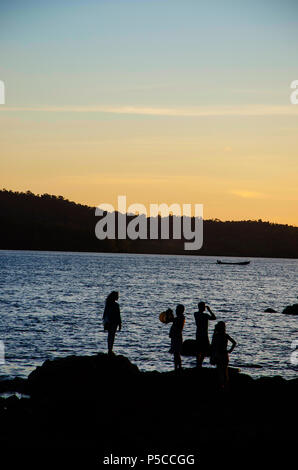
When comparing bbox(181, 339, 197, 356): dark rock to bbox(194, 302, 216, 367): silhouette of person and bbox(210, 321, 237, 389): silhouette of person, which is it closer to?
bbox(194, 302, 216, 367): silhouette of person

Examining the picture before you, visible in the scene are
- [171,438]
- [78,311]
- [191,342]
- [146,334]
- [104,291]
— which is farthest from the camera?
[104,291]

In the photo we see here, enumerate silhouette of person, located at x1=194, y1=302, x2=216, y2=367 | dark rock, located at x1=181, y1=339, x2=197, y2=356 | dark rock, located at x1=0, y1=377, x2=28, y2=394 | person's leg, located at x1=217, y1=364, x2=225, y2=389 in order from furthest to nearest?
1. dark rock, located at x1=181, y1=339, x2=197, y2=356
2. dark rock, located at x1=0, y1=377, x2=28, y2=394
3. silhouette of person, located at x1=194, y1=302, x2=216, y2=367
4. person's leg, located at x1=217, y1=364, x2=225, y2=389

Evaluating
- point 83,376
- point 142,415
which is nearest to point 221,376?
point 142,415

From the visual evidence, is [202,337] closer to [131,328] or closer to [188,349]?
[188,349]

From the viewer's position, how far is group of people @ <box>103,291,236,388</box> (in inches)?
706

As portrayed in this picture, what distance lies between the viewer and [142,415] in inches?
659

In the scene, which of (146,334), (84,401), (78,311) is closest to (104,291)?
(78,311)

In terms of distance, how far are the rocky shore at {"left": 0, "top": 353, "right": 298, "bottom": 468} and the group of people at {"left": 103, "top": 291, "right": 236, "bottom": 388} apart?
778 millimetres

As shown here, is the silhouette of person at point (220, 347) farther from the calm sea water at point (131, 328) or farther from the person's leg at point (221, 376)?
the calm sea water at point (131, 328)

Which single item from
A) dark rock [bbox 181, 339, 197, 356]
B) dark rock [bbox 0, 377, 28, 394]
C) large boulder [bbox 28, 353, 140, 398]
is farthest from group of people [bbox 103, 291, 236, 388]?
dark rock [bbox 181, 339, 197, 356]

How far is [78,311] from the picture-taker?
62406 millimetres

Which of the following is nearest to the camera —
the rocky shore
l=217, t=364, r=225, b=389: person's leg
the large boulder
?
the rocky shore
